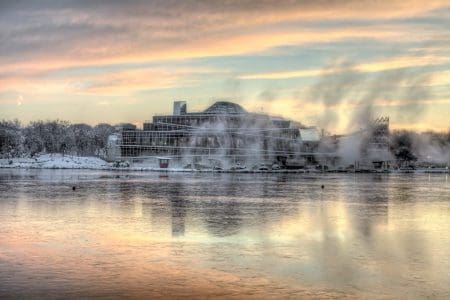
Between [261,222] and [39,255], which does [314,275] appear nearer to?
[39,255]

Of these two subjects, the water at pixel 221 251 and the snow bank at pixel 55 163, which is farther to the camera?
the snow bank at pixel 55 163

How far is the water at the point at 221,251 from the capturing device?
20516 millimetres

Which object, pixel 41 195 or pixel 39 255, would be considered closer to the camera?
pixel 39 255

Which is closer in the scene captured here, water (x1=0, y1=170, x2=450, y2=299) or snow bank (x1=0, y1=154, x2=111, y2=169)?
water (x1=0, y1=170, x2=450, y2=299)

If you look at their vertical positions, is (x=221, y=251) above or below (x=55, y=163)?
below

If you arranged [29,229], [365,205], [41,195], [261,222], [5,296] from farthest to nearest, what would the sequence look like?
[41,195] → [365,205] → [261,222] → [29,229] → [5,296]

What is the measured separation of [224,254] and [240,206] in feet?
75.9

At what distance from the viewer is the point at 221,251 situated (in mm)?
27438

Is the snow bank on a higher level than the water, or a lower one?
higher

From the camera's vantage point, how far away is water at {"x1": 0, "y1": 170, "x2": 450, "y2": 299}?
20516 mm

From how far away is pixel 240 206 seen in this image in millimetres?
49781

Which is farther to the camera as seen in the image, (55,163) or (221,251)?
(55,163)

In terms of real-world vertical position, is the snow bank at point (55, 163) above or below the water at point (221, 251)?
above

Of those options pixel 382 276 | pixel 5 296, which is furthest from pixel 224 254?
pixel 5 296
